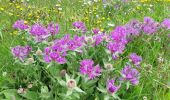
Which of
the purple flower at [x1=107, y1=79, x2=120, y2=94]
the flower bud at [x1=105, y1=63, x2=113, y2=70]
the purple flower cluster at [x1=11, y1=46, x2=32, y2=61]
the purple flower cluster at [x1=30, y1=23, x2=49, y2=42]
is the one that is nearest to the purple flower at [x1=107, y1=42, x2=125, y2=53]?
the flower bud at [x1=105, y1=63, x2=113, y2=70]

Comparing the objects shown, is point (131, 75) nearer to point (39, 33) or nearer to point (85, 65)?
point (85, 65)

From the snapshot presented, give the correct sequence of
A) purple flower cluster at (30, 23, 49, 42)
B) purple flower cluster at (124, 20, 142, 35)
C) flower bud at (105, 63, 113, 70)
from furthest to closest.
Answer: purple flower cluster at (124, 20, 142, 35) < purple flower cluster at (30, 23, 49, 42) < flower bud at (105, 63, 113, 70)

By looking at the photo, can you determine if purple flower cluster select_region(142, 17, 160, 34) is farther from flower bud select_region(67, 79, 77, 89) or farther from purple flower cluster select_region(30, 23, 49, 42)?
flower bud select_region(67, 79, 77, 89)

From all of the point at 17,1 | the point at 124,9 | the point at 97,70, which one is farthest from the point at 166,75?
the point at 17,1

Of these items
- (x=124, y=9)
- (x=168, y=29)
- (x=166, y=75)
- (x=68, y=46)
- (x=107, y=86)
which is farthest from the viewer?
(x=124, y=9)

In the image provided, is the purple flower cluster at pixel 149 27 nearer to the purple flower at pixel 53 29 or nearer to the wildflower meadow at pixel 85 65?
the wildflower meadow at pixel 85 65

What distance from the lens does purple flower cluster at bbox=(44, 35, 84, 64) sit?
7.85 feet

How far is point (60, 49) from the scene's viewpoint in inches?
96.7

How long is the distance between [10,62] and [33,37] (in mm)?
326

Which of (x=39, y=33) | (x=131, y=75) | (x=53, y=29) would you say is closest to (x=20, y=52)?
(x=39, y=33)

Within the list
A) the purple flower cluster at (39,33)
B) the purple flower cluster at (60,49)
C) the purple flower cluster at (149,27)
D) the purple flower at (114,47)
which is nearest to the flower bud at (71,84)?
the purple flower cluster at (60,49)

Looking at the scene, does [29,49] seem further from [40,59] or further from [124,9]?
[124,9]

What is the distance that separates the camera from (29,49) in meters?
2.70

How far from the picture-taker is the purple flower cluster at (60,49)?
2.39m
